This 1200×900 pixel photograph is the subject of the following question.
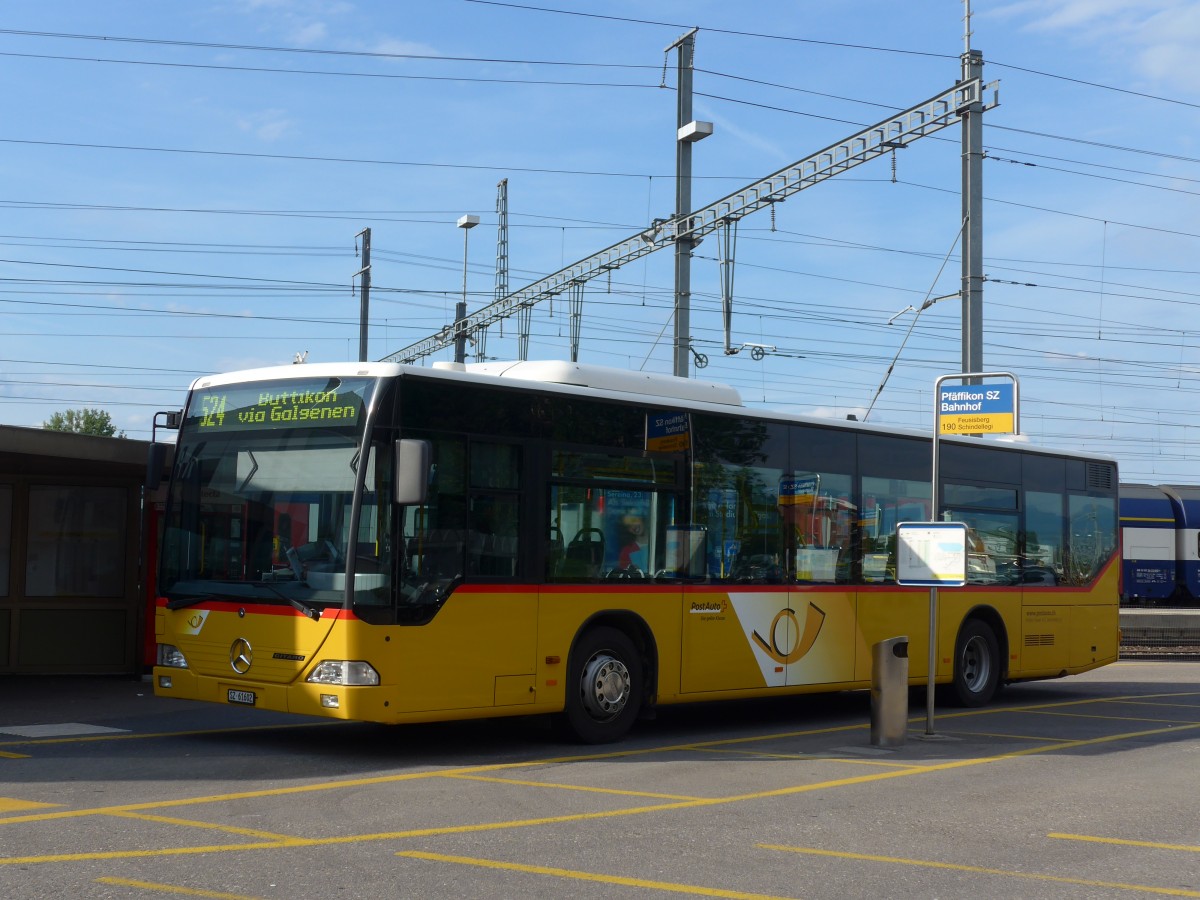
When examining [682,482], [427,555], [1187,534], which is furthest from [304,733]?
[1187,534]

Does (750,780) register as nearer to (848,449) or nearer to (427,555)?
(427,555)

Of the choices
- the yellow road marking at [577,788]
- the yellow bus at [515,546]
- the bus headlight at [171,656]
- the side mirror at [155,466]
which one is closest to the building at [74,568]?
the side mirror at [155,466]

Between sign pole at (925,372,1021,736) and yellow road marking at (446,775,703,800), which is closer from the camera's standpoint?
yellow road marking at (446,775,703,800)

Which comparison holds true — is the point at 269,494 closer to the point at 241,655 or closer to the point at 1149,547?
the point at 241,655

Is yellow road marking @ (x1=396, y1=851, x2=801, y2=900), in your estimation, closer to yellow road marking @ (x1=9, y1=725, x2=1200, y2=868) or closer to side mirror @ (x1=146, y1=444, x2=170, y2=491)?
yellow road marking @ (x1=9, y1=725, x2=1200, y2=868)

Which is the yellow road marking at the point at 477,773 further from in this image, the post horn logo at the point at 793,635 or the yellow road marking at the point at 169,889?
the post horn logo at the point at 793,635

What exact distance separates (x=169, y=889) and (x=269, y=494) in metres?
4.89

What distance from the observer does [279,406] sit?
11.0m

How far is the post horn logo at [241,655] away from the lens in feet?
35.2

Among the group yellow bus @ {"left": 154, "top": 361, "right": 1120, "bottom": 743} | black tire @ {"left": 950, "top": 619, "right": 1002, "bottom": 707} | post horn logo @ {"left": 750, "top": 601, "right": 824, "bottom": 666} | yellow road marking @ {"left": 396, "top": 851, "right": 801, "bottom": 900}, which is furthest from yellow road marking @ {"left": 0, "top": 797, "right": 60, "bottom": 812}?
black tire @ {"left": 950, "top": 619, "right": 1002, "bottom": 707}

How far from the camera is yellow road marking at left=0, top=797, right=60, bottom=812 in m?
8.22

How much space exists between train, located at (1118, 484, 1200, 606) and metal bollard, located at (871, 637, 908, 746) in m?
32.0

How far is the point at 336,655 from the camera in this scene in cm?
1012

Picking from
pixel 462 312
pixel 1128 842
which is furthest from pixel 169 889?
pixel 462 312
